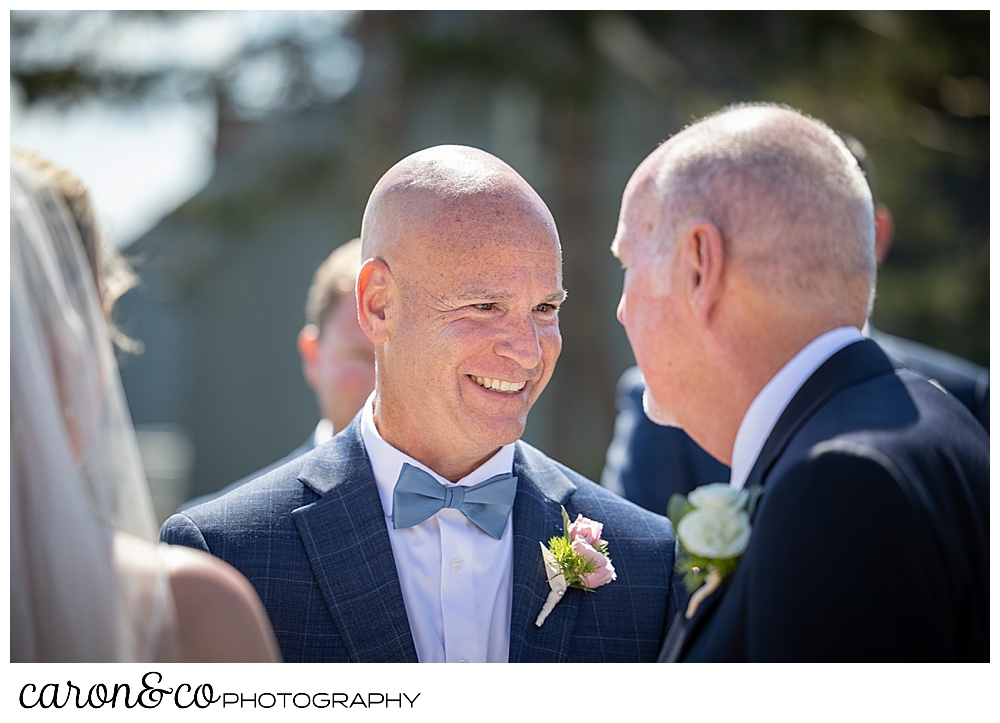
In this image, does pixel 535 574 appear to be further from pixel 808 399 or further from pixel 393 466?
pixel 808 399

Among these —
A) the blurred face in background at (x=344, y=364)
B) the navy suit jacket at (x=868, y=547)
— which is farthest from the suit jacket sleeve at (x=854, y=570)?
the blurred face in background at (x=344, y=364)

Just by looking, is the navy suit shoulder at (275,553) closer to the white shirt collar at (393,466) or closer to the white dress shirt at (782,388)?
the white shirt collar at (393,466)

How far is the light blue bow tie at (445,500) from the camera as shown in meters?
2.54

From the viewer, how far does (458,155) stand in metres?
2.65

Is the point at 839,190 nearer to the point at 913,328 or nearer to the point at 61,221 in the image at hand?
the point at 61,221

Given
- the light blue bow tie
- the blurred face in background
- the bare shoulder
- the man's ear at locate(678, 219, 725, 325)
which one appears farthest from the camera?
the blurred face in background

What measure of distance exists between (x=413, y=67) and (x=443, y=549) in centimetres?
721

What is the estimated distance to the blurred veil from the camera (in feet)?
6.36

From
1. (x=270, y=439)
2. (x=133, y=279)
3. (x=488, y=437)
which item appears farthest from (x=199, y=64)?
(x=270, y=439)

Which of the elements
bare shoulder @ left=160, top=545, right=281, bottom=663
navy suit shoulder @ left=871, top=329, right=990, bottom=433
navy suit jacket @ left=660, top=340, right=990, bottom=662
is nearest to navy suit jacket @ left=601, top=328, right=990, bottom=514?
navy suit shoulder @ left=871, top=329, right=990, bottom=433

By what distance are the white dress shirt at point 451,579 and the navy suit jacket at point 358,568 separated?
0.04 m

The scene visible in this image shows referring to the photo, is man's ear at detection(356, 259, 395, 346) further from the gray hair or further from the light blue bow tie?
the gray hair

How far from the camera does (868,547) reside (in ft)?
5.97

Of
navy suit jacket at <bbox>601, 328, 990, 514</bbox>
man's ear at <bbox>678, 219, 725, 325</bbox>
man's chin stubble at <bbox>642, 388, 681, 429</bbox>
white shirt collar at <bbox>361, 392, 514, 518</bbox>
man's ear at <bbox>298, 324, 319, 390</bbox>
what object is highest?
man's ear at <bbox>678, 219, 725, 325</bbox>
